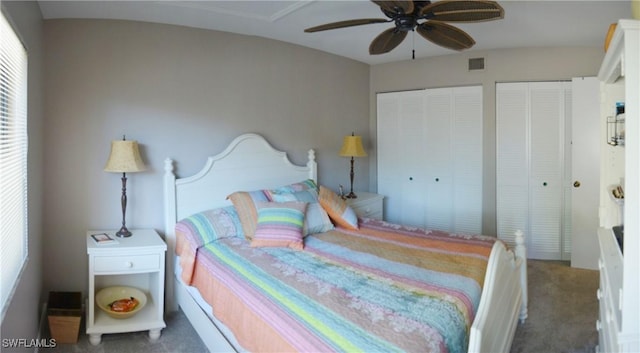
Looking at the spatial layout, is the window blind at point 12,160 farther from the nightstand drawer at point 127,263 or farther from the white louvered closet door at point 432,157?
the white louvered closet door at point 432,157

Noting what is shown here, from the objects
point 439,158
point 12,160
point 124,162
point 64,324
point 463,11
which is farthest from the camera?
point 439,158

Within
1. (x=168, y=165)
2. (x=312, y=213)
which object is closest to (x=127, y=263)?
(x=168, y=165)

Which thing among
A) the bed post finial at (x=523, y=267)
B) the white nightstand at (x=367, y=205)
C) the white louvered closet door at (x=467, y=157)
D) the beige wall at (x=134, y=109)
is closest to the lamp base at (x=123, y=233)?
the beige wall at (x=134, y=109)

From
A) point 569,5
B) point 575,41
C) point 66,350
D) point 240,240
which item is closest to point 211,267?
point 240,240

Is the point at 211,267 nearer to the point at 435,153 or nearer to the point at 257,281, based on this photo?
the point at 257,281

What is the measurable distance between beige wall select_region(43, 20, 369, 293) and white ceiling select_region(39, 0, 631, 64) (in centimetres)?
15

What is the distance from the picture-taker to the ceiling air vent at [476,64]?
4.26m

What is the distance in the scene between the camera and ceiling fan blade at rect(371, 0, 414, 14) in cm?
200

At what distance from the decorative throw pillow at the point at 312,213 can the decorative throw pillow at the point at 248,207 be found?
14cm

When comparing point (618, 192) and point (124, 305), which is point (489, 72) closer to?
point (618, 192)

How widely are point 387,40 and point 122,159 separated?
1.92 m

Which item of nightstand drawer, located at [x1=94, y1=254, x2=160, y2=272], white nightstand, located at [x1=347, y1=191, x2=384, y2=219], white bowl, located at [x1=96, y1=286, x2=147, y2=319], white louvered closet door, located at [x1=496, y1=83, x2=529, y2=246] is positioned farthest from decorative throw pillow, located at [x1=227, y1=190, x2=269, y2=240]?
white louvered closet door, located at [x1=496, y1=83, x2=529, y2=246]

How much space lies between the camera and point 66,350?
8.19 ft

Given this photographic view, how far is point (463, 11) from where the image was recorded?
200cm
